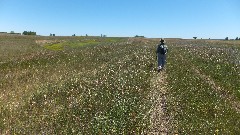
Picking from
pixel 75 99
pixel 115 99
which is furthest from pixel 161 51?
pixel 75 99

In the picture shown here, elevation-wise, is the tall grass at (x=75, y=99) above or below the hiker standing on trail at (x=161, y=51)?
below

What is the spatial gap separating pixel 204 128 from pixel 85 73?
17116 millimetres

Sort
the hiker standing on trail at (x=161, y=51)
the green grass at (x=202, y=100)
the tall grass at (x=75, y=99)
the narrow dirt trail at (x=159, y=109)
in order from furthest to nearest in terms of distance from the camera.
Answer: the hiker standing on trail at (x=161, y=51) → the green grass at (x=202, y=100) → the tall grass at (x=75, y=99) → the narrow dirt trail at (x=159, y=109)

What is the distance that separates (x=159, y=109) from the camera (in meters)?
20.6

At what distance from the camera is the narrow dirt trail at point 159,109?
17562mm

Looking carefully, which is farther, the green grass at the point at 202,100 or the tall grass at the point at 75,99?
the green grass at the point at 202,100

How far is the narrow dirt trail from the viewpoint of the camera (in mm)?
17562

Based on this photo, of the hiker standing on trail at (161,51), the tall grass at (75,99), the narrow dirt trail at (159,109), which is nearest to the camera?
the narrow dirt trail at (159,109)

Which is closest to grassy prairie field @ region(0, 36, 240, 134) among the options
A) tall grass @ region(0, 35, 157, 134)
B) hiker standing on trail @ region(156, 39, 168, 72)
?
tall grass @ region(0, 35, 157, 134)

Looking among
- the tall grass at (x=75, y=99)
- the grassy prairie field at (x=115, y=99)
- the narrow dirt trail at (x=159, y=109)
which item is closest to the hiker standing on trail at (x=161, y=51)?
the grassy prairie field at (x=115, y=99)

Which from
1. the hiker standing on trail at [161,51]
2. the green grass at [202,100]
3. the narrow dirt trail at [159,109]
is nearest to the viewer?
the narrow dirt trail at [159,109]

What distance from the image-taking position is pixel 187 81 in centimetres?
2781

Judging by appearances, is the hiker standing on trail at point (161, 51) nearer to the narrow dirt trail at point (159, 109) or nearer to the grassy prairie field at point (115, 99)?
the grassy prairie field at point (115, 99)

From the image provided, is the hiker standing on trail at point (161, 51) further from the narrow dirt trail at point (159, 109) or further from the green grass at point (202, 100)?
the narrow dirt trail at point (159, 109)
